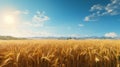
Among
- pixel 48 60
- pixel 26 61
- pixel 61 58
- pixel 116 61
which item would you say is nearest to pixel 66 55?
pixel 61 58

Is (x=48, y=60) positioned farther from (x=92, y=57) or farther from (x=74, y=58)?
(x=92, y=57)

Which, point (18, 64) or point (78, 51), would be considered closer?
point (18, 64)

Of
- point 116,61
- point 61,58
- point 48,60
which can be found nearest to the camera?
point 48,60

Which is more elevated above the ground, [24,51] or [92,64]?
[24,51]

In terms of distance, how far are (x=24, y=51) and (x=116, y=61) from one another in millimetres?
2351

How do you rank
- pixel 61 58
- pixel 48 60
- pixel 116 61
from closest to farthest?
pixel 48 60 → pixel 61 58 → pixel 116 61

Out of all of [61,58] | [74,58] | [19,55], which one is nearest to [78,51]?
[74,58]

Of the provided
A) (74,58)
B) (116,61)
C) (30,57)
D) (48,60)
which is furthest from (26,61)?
(116,61)

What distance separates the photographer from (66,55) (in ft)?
15.9

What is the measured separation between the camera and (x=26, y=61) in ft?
14.7

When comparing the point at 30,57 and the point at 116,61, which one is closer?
the point at 30,57

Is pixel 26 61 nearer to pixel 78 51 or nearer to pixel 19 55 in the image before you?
pixel 19 55

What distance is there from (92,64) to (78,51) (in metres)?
0.58

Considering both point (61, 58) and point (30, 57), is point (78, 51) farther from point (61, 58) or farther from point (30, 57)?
point (30, 57)
